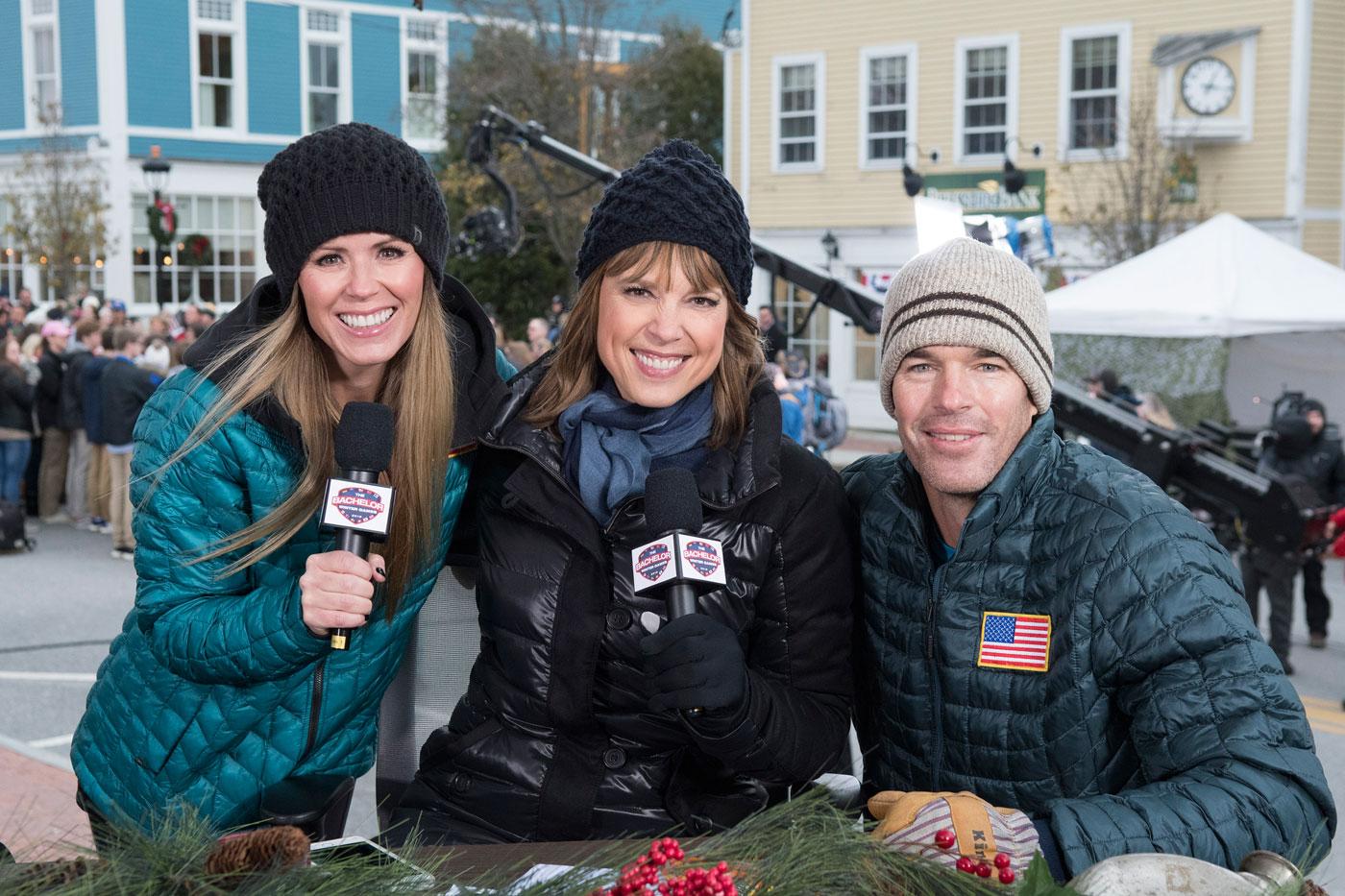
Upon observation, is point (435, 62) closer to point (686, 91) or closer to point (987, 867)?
point (686, 91)

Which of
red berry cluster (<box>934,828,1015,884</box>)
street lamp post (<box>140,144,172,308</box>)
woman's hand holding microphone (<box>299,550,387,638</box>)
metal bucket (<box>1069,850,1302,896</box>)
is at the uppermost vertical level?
street lamp post (<box>140,144,172,308</box>)

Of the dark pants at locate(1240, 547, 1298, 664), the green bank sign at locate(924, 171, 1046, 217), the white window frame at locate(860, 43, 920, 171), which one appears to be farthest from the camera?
the white window frame at locate(860, 43, 920, 171)

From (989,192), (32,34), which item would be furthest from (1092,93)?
(32,34)

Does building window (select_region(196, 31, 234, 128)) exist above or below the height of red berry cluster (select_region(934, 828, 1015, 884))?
above

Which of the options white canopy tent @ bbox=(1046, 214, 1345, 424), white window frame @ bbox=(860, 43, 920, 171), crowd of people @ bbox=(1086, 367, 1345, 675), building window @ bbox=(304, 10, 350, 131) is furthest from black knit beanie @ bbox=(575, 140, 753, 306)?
white window frame @ bbox=(860, 43, 920, 171)

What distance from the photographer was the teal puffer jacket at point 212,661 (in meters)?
2.63

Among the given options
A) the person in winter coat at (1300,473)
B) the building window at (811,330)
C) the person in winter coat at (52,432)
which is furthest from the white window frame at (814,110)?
the person in winter coat at (1300,473)

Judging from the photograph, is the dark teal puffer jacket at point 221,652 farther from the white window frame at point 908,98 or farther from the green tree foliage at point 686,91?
the green tree foliage at point 686,91

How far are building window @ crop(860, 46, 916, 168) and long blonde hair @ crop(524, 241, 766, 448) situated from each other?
2271 cm

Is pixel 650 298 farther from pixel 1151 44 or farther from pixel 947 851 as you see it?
pixel 1151 44

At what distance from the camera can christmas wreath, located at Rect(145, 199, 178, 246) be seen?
817 inches

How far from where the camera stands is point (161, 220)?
21.1 m

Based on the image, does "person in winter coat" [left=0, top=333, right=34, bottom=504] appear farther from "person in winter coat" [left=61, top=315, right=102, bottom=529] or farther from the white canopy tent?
→ the white canopy tent

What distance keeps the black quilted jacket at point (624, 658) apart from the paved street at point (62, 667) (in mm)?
2178
